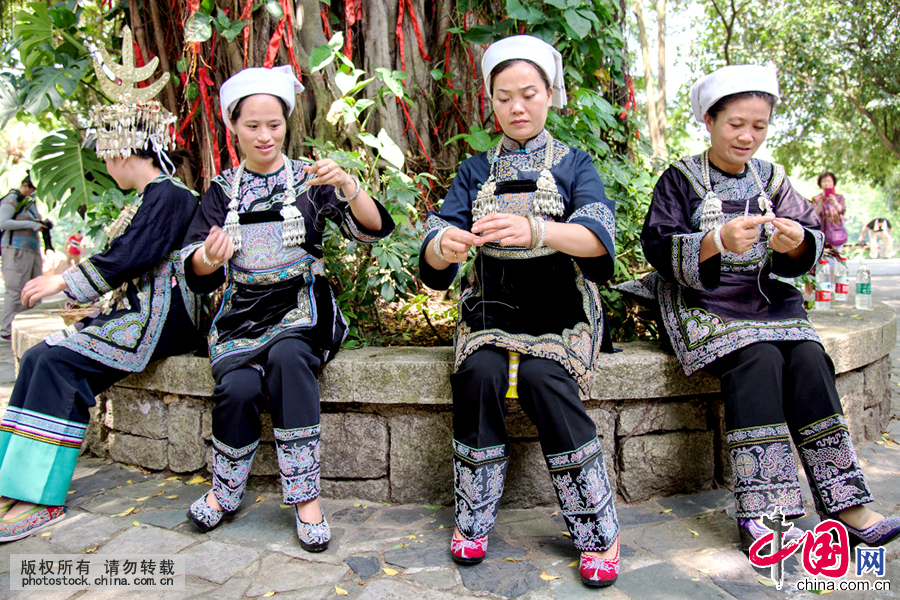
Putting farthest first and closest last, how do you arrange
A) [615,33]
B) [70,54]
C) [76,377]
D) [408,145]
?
[70,54]
[408,145]
[615,33]
[76,377]

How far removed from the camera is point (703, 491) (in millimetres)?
2660

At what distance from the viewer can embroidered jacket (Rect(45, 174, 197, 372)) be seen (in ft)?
8.59

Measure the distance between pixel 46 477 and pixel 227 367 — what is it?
2.74 ft

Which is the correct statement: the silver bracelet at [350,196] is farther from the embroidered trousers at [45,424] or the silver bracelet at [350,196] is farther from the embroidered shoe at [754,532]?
the embroidered shoe at [754,532]

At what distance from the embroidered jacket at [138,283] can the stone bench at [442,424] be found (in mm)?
205

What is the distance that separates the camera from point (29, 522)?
94.4 inches

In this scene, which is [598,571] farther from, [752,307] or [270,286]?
[270,286]

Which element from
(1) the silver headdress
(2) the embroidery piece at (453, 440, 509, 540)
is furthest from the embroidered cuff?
(1) the silver headdress

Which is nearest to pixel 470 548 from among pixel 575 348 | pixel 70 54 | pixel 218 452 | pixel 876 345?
pixel 575 348

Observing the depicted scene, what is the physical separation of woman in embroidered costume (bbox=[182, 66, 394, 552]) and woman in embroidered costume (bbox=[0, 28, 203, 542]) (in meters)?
0.26

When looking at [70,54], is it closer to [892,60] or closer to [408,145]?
[408,145]

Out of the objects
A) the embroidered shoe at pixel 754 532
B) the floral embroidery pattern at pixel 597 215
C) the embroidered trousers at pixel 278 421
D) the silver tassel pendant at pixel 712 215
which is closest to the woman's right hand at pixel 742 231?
the silver tassel pendant at pixel 712 215

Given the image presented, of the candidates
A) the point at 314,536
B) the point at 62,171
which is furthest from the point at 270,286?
the point at 62,171

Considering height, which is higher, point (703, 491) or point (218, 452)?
point (218, 452)
